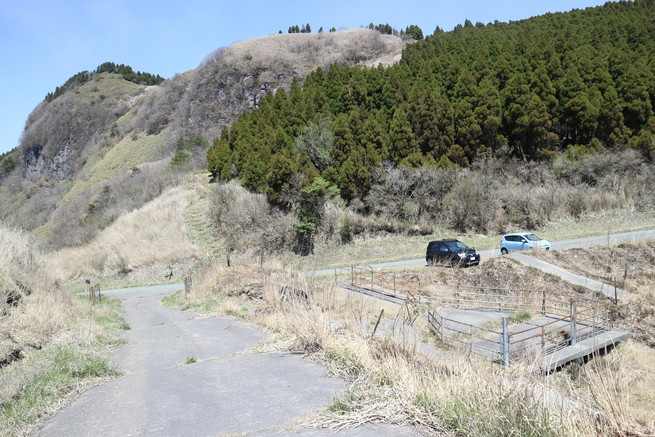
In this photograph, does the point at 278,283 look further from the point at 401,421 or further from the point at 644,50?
the point at 644,50

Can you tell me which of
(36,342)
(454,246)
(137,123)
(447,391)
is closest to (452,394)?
(447,391)

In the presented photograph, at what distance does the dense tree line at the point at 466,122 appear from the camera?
35812 mm

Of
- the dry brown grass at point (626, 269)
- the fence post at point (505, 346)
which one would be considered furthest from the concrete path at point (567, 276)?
the fence post at point (505, 346)

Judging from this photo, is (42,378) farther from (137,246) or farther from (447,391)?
(137,246)

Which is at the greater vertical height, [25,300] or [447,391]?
[25,300]

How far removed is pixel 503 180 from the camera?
3612 cm

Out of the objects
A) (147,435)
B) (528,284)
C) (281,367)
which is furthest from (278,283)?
(528,284)

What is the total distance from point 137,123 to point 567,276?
326 feet

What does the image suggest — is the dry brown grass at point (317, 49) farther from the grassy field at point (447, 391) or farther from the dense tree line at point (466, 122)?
the grassy field at point (447, 391)

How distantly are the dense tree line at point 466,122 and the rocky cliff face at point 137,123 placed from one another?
19273mm

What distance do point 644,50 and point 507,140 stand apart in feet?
70.0

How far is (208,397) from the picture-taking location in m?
5.24

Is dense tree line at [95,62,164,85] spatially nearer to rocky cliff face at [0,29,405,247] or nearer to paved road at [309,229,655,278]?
rocky cliff face at [0,29,405,247]

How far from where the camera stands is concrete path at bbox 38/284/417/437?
432 cm
